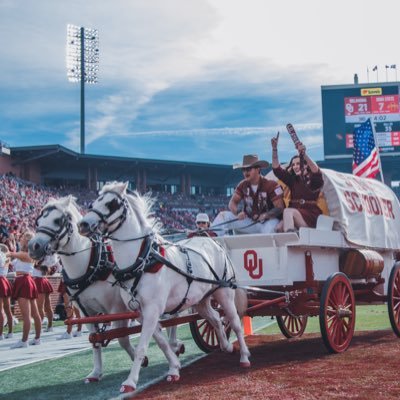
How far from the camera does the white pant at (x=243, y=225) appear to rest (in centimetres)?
870

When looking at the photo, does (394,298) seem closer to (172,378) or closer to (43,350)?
(172,378)

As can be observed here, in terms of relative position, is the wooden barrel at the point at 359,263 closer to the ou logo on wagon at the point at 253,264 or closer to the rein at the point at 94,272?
the ou logo on wagon at the point at 253,264

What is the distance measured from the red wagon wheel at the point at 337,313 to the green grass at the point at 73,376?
191cm

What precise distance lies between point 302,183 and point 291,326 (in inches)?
107

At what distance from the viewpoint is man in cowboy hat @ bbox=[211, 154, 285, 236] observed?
8.74 m

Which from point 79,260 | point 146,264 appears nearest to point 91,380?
point 79,260

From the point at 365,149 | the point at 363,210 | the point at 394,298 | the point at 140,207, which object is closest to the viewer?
the point at 140,207

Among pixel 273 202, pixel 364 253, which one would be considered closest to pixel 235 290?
pixel 273 202

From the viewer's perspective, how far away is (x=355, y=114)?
4978 centimetres

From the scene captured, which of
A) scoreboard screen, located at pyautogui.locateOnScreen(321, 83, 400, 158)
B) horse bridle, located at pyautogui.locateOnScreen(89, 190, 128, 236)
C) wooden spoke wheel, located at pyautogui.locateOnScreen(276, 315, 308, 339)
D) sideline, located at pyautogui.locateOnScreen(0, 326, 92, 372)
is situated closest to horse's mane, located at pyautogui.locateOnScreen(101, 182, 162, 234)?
horse bridle, located at pyautogui.locateOnScreen(89, 190, 128, 236)

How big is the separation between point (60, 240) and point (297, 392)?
2.89 metres

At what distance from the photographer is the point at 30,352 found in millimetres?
10430

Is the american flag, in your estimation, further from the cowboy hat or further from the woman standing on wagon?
the cowboy hat

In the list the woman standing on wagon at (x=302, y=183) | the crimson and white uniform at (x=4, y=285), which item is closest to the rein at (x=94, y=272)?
the woman standing on wagon at (x=302, y=183)
